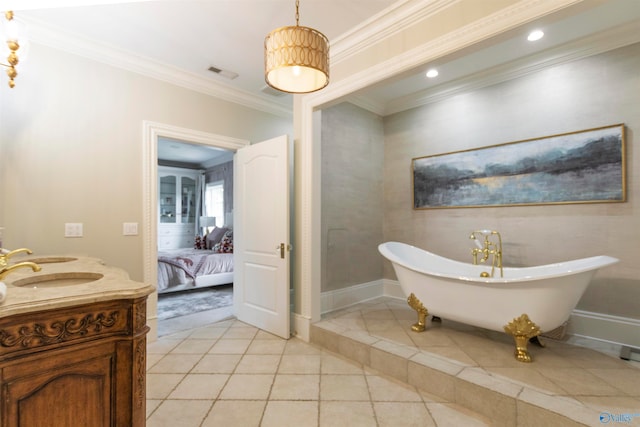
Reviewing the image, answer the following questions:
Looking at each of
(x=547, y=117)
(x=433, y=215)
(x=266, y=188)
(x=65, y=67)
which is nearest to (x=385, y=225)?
(x=433, y=215)

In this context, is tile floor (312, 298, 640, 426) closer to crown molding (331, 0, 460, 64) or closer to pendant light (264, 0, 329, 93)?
pendant light (264, 0, 329, 93)

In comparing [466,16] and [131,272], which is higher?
[466,16]

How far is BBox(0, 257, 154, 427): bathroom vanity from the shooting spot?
94cm

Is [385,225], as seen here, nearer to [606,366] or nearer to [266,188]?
[266,188]

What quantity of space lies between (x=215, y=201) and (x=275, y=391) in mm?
5967

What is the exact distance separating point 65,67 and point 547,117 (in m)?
4.42

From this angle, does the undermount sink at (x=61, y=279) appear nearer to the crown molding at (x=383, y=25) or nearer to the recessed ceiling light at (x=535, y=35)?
the crown molding at (x=383, y=25)

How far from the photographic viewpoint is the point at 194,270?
15.2 feet

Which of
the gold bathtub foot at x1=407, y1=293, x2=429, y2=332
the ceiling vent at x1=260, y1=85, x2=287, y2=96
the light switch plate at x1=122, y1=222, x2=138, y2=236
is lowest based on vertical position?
the gold bathtub foot at x1=407, y1=293, x2=429, y2=332

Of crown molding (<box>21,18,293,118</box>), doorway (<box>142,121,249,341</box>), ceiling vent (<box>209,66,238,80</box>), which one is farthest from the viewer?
ceiling vent (<box>209,66,238,80</box>)

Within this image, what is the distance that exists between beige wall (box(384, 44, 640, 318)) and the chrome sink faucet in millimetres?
112

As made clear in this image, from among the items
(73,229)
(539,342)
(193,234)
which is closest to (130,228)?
(73,229)

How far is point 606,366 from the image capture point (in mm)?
2092

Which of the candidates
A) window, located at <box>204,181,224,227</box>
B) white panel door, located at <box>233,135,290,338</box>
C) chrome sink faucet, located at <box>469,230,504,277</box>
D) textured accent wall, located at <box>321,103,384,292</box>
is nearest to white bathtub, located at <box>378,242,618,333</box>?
chrome sink faucet, located at <box>469,230,504,277</box>
